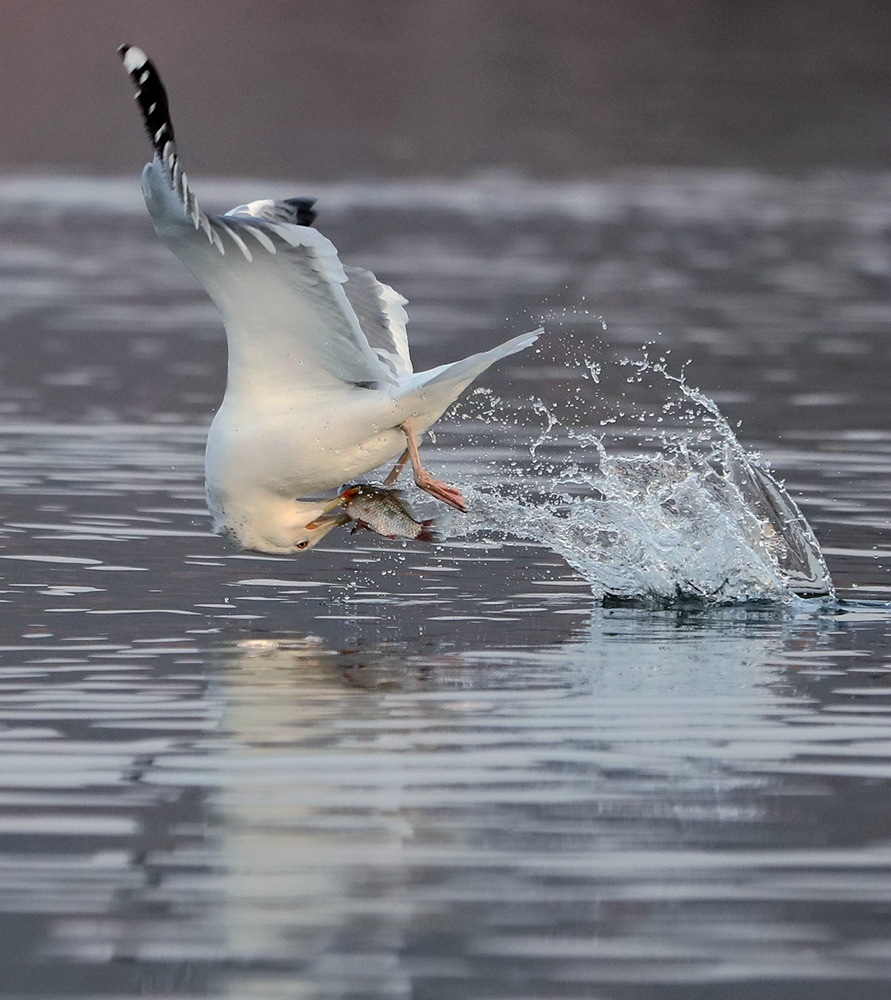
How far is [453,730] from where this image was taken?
8.19 m

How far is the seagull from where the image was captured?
31.3ft

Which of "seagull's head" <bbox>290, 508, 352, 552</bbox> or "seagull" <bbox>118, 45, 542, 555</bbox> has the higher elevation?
"seagull" <bbox>118, 45, 542, 555</bbox>

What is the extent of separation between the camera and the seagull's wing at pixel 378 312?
11008mm

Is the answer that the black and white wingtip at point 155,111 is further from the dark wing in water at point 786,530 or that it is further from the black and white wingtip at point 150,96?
the dark wing in water at point 786,530

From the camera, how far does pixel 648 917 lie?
6.30 m

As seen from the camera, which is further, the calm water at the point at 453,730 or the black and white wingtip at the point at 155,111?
the black and white wingtip at the point at 155,111

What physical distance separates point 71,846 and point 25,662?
2.33 metres

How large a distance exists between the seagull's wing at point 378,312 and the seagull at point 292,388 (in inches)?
26.3

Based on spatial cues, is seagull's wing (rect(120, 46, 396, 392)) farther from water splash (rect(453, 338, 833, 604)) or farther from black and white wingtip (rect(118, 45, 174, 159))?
water splash (rect(453, 338, 833, 604))

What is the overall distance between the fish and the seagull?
5 centimetres

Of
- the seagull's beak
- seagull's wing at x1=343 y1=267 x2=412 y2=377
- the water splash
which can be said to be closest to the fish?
the seagull's beak

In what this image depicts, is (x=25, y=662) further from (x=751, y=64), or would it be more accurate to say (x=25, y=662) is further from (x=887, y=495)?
(x=751, y=64)

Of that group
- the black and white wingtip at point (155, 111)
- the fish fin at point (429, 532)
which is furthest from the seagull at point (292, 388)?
the black and white wingtip at point (155, 111)

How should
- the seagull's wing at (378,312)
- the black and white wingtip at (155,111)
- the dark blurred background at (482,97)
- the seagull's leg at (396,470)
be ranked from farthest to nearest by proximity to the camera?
the dark blurred background at (482,97) → the seagull's wing at (378,312) → the seagull's leg at (396,470) → the black and white wingtip at (155,111)
